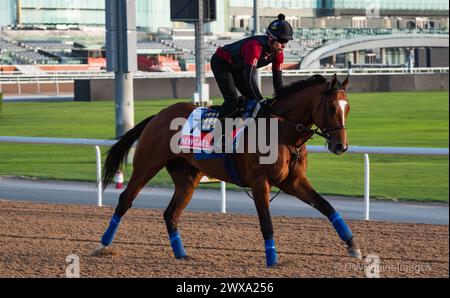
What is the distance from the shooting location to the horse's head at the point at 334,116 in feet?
21.8

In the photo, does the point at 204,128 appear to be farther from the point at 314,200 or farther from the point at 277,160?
the point at 314,200

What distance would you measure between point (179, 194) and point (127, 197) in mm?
415

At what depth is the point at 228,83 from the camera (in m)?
7.41

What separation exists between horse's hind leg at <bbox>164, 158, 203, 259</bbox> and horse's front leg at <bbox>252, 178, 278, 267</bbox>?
787 millimetres

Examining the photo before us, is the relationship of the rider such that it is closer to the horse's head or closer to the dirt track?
the horse's head

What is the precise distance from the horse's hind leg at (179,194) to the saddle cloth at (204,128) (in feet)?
0.77

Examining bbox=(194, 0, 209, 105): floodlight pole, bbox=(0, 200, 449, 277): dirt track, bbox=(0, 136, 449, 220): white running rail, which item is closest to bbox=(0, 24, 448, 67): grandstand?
bbox=(194, 0, 209, 105): floodlight pole

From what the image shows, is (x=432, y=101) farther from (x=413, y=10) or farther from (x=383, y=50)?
(x=413, y=10)

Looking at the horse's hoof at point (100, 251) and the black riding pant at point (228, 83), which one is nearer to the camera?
the black riding pant at point (228, 83)

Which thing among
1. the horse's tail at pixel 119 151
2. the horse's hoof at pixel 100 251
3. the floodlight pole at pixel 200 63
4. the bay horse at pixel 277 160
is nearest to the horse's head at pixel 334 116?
the bay horse at pixel 277 160

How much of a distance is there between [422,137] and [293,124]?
1164 cm

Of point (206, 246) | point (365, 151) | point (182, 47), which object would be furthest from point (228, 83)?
point (182, 47)

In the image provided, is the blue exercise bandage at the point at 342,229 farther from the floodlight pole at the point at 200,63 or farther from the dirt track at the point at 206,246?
the floodlight pole at the point at 200,63
